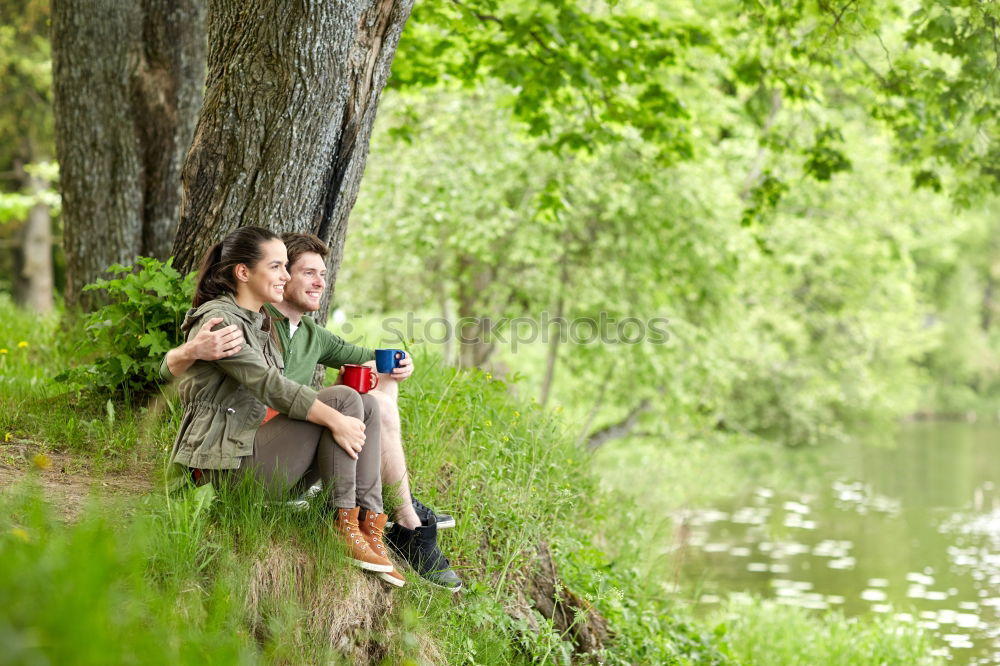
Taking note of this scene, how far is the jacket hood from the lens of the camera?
377 cm

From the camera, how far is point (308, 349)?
4.32 metres

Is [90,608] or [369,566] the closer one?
[90,608]

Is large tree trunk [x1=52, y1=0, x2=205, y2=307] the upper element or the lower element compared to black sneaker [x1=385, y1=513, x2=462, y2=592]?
upper

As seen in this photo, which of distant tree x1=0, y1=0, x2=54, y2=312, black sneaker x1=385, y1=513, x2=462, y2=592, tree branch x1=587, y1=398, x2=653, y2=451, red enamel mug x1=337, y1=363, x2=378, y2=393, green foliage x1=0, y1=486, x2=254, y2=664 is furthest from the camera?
tree branch x1=587, y1=398, x2=653, y2=451

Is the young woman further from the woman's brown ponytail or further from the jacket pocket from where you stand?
the woman's brown ponytail

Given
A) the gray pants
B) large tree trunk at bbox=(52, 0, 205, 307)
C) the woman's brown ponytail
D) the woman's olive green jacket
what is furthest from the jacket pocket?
large tree trunk at bbox=(52, 0, 205, 307)

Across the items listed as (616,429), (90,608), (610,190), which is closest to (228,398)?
(90,608)

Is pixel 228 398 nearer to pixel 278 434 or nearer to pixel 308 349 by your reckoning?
pixel 278 434

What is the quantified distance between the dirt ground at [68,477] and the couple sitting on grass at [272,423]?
1.40ft

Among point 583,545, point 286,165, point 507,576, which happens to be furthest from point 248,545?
point 583,545

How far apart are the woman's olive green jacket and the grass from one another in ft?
0.54

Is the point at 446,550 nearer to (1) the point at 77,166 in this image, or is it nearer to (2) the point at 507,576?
(2) the point at 507,576

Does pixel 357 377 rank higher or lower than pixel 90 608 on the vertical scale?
higher

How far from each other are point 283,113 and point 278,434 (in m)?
1.82
